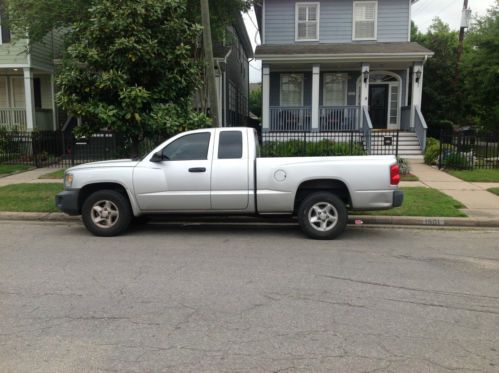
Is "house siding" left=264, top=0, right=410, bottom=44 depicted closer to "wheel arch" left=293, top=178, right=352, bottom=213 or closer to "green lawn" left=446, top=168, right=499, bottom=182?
"green lawn" left=446, top=168, right=499, bottom=182

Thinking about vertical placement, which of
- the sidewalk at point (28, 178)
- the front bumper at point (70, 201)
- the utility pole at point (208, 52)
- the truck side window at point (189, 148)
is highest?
the utility pole at point (208, 52)

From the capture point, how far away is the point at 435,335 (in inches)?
163

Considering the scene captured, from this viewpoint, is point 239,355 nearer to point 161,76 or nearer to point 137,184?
point 137,184

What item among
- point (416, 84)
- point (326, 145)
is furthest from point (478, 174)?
point (416, 84)

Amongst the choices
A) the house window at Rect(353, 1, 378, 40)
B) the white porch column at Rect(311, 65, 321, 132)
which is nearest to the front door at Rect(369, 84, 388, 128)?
the house window at Rect(353, 1, 378, 40)

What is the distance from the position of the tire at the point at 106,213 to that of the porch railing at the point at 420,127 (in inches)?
568

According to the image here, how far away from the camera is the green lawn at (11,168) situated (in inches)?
637

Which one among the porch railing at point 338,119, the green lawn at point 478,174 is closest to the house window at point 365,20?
the porch railing at point 338,119

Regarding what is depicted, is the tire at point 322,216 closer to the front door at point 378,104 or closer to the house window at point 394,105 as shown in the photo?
the front door at point 378,104

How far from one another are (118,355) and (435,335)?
2.58m

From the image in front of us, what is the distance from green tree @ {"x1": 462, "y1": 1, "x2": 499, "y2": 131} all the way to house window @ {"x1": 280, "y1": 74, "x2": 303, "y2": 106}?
7596 mm

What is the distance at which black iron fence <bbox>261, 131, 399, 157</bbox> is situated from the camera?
52.2 ft

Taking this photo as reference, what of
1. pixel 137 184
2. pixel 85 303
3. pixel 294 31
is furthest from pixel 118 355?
pixel 294 31

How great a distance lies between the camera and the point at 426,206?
999cm
